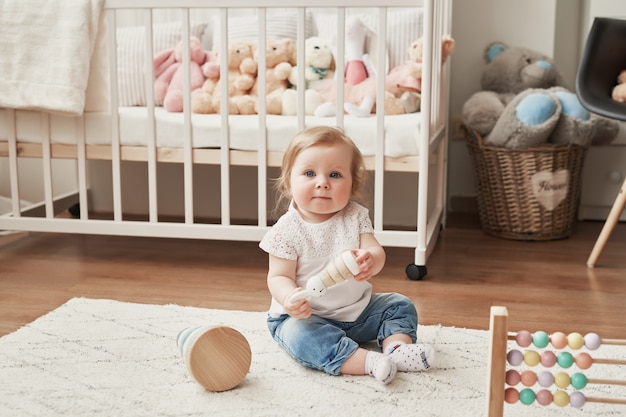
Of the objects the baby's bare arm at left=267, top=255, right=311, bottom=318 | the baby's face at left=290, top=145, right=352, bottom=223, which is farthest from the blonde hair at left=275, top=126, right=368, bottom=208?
the baby's bare arm at left=267, top=255, right=311, bottom=318

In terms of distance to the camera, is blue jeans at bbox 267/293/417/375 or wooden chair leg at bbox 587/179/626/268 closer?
blue jeans at bbox 267/293/417/375

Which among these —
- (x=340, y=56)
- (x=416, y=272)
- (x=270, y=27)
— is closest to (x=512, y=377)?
(x=416, y=272)

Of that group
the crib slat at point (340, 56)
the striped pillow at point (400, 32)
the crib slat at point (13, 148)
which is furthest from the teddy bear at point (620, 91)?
the crib slat at point (13, 148)

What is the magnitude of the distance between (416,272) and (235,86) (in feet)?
2.71

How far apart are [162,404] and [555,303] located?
1.00 m

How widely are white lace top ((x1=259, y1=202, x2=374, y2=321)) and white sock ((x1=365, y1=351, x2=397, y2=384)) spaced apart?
14cm

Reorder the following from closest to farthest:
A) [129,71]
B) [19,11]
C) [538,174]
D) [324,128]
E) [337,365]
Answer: [337,365], [324,128], [19,11], [538,174], [129,71]

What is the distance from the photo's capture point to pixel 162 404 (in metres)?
1.31

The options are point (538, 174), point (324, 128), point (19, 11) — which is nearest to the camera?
point (324, 128)

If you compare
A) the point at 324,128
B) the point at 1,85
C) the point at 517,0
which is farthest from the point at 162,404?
the point at 517,0

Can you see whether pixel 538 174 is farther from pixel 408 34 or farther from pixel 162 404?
pixel 162 404

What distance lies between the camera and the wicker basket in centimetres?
251

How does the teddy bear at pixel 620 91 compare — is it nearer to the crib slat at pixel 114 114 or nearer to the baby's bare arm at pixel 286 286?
the baby's bare arm at pixel 286 286

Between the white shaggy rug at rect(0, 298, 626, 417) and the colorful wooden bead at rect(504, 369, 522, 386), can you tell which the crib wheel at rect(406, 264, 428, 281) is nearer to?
the white shaggy rug at rect(0, 298, 626, 417)
